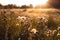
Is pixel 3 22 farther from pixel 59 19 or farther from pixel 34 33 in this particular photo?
pixel 59 19

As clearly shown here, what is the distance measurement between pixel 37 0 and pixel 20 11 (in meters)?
0.23

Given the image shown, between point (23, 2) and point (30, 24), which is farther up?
point (23, 2)

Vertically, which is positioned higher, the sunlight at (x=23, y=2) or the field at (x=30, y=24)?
the sunlight at (x=23, y=2)

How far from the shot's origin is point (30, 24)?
2.30m

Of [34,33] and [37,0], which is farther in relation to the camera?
[37,0]

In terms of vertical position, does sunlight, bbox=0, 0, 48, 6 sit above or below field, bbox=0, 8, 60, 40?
above

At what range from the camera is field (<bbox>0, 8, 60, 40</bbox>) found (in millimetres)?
2232

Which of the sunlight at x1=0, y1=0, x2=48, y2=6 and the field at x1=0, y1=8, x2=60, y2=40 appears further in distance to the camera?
the sunlight at x1=0, y1=0, x2=48, y2=6

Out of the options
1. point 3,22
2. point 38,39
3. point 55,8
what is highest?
point 55,8

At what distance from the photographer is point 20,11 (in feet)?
7.90

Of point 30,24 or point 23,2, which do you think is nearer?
point 30,24

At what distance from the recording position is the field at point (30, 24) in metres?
2.23

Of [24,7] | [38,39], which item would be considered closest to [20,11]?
[24,7]

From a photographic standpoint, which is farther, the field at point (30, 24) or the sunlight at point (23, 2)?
the sunlight at point (23, 2)
